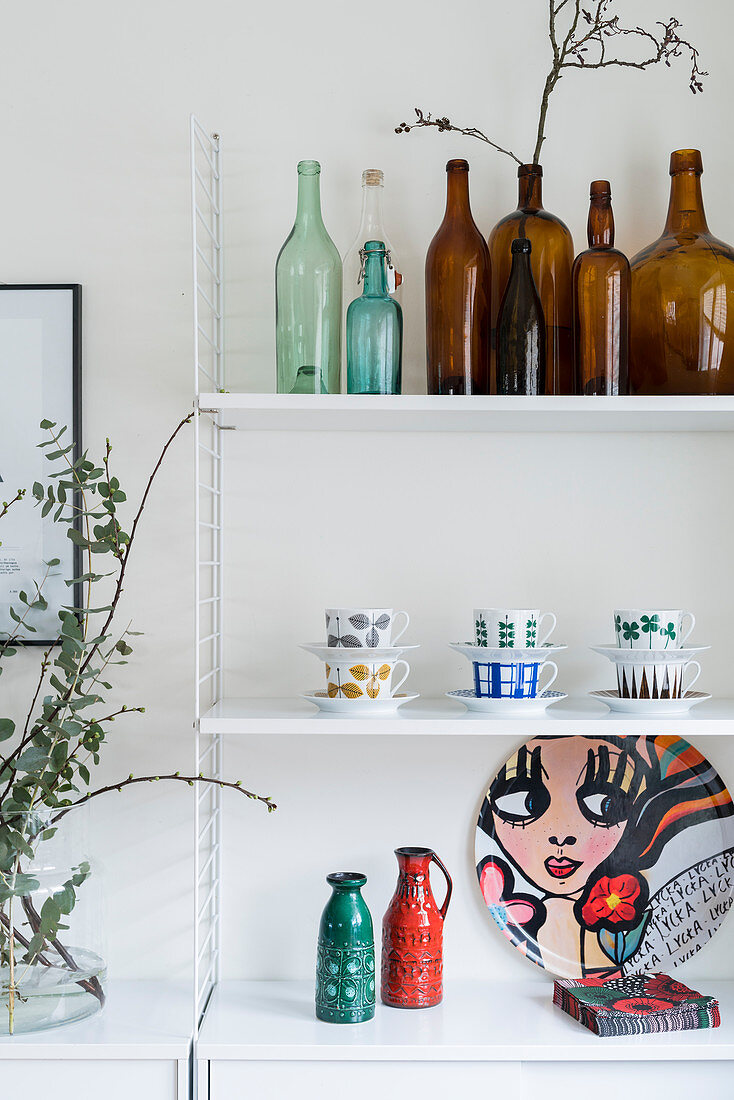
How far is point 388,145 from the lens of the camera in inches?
54.7

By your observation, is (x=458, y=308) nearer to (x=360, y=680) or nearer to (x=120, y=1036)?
(x=360, y=680)

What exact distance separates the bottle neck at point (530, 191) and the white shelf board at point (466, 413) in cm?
29

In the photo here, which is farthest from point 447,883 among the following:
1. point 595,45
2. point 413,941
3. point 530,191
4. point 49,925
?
Result: point 595,45

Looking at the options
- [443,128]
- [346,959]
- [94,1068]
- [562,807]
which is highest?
[443,128]

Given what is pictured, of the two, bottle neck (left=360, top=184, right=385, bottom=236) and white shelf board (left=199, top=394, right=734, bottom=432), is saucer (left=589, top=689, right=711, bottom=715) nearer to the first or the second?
white shelf board (left=199, top=394, right=734, bottom=432)

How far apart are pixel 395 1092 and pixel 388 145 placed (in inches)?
48.5

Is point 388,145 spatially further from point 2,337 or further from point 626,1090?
point 626,1090

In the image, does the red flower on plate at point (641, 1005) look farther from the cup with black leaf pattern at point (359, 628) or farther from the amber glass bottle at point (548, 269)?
the amber glass bottle at point (548, 269)

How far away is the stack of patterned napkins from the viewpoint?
1.17 m

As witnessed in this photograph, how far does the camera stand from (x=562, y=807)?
137cm

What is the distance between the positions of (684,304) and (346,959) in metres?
0.92

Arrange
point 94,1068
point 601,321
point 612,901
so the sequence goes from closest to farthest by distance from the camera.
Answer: point 94,1068 < point 601,321 < point 612,901

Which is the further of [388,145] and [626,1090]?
[388,145]

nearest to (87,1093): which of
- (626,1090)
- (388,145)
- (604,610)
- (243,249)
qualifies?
(626,1090)
